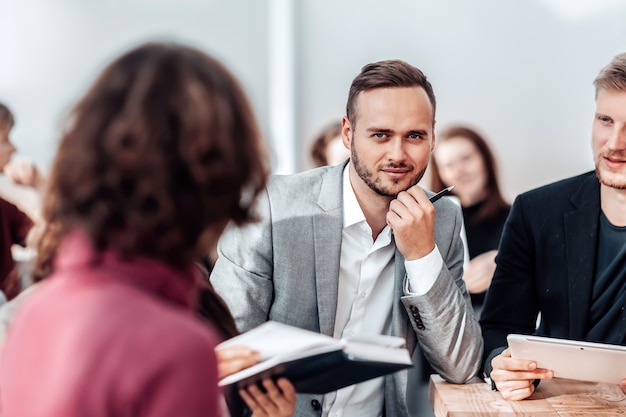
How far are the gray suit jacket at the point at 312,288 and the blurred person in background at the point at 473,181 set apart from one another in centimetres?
164

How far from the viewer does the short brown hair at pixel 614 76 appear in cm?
194

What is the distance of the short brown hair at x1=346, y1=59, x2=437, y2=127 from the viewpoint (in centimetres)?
191

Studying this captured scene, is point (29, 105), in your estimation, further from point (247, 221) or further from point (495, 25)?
point (247, 221)

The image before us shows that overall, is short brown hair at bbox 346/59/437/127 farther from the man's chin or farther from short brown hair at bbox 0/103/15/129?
short brown hair at bbox 0/103/15/129

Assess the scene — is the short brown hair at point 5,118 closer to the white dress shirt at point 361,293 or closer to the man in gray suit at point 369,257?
the man in gray suit at point 369,257

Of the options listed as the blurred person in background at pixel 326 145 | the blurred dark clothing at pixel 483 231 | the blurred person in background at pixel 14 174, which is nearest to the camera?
the blurred person in background at pixel 14 174

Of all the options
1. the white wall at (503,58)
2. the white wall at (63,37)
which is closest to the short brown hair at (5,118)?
the white wall at (63,37)

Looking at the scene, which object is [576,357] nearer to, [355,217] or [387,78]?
[355,217]

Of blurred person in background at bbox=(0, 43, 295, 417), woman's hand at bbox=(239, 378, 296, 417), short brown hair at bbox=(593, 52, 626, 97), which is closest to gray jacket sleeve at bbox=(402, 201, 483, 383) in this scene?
woman's hand at bbox=(239, 378, 296, 417)

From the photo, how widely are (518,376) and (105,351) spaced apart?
1.17 meters

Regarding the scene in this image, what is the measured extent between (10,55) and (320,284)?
2.71 metres

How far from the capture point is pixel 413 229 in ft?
5.93

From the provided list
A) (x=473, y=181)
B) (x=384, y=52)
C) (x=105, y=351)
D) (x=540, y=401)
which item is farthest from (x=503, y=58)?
(x=105, y=351)

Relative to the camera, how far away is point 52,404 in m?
0.71
